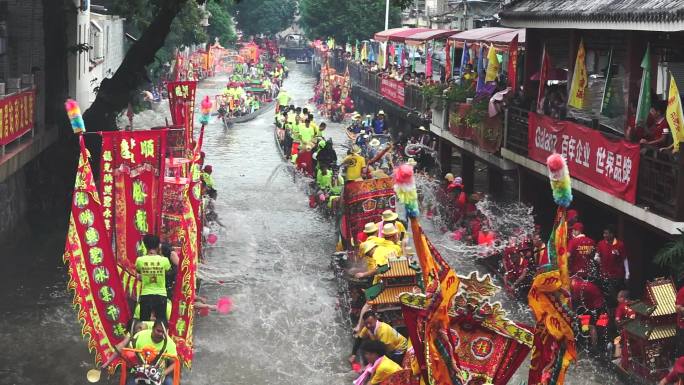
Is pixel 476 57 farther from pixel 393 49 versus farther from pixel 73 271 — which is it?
pixel 393 49

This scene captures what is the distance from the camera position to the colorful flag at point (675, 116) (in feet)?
41.5

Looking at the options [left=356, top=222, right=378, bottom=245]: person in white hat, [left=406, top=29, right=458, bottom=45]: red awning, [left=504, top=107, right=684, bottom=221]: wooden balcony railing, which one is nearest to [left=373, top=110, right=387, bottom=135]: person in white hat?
[left=406, top=29, right=458, bottom=45]: red awning

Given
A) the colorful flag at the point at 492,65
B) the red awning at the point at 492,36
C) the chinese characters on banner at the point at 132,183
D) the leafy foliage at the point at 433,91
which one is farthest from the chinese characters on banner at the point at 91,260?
the leafy foliage at the point at 433,91

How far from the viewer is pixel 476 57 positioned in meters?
25.5

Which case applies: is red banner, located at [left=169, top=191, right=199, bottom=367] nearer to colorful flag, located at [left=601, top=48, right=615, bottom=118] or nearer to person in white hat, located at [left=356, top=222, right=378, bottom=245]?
person in white hat, located at [left=356, top=222, right=378, bottom=245]

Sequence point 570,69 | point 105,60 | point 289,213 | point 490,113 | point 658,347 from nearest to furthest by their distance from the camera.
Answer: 1. point 658,347
2. point 570,69
3. point 490,113
4. point 289,213
5. point 105,60

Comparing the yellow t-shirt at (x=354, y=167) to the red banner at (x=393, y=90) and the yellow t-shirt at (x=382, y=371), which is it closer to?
the yellow t-shirt at (x=382, y=371)

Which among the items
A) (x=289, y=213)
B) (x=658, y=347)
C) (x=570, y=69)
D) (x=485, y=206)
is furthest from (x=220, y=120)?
(x=658, y=347)

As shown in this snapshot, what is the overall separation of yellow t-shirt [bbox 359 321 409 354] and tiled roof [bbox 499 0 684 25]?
5136 millimetres

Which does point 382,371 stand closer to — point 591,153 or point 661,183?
point 661,183

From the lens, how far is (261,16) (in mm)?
93375

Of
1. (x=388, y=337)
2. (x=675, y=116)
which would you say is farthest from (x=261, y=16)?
(x=388, y=337)

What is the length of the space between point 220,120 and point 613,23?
29714 millimetres

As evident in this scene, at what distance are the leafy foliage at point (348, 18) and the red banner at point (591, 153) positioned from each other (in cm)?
3909
